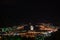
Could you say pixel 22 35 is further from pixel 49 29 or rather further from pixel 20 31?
pixel 49 29

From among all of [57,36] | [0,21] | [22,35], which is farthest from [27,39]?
[0,21]

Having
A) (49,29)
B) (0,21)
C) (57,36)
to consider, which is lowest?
(57,36)

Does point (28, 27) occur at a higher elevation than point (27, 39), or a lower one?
higher

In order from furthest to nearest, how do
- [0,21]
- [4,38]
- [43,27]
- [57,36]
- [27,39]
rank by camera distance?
[0,21] → [43,27] → [4,38] → [27,39] → [57,36]

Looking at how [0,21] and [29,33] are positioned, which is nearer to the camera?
[29,33]

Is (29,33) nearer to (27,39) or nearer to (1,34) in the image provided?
(27,39)

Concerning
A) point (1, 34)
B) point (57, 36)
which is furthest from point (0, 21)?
point (57, 36)

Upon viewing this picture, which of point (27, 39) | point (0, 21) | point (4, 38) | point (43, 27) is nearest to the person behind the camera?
point (27, 39)
